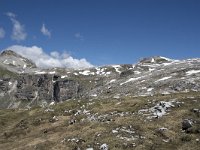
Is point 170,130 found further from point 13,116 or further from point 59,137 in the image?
point 13,116

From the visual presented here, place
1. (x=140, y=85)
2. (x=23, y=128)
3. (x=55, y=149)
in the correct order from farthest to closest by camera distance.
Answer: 1. (x=140, y=85)
2. (x=23, y=128)
3. (x=55, y=149)

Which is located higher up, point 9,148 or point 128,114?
point 128,114

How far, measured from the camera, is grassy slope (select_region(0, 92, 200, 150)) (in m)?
36.4

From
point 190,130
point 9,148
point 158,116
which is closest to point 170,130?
point 190,130

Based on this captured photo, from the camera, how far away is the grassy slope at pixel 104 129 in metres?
36.4

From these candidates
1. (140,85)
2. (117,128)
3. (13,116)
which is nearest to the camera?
(117,128)

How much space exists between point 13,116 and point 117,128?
32.3 metres

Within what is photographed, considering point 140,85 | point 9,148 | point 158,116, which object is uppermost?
point 140,85

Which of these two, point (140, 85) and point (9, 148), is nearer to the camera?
point (9, 148)

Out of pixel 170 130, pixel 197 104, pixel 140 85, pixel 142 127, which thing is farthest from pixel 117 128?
pixel 140 85

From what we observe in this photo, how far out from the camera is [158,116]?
147ft

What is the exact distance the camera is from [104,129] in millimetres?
41312

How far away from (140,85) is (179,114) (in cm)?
6576

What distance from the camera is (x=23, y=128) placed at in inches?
2160
